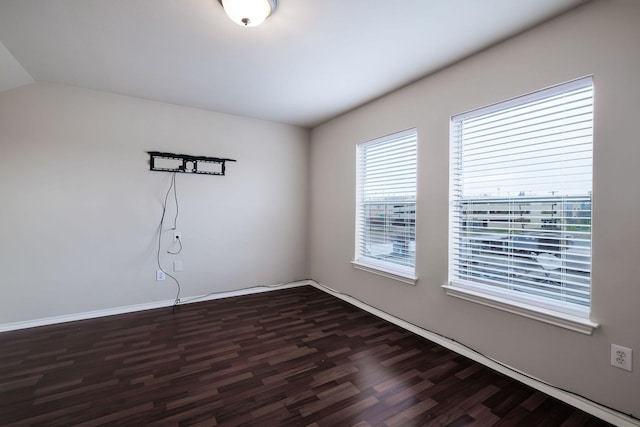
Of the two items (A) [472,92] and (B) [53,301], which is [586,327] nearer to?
(A) [472,92]

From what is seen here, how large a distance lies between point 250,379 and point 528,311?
206 cm

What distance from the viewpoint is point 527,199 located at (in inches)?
81.3

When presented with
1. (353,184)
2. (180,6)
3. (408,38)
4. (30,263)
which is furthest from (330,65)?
(30,263)

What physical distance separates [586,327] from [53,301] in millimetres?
4708

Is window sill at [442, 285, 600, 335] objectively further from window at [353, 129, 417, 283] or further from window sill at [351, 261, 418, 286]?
window at [353, 129, 417, 283]

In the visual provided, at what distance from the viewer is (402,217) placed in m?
3.08

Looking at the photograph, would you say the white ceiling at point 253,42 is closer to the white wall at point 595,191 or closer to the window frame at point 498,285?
the white wall at point 595,191

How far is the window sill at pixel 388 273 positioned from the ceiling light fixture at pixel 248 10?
2.57 metres

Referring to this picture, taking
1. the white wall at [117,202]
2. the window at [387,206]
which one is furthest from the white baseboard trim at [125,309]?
the window at [387,206]

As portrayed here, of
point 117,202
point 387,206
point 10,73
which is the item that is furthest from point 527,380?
point 10,73

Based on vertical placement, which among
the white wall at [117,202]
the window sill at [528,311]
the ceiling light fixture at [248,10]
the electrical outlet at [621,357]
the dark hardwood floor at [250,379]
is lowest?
the dark hardwood floor at [250,379]

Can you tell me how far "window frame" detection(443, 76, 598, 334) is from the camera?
1796mm

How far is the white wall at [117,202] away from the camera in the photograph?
287cm

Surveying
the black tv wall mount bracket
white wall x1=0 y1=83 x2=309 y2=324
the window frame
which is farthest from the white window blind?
the black tv wall mount bracket
